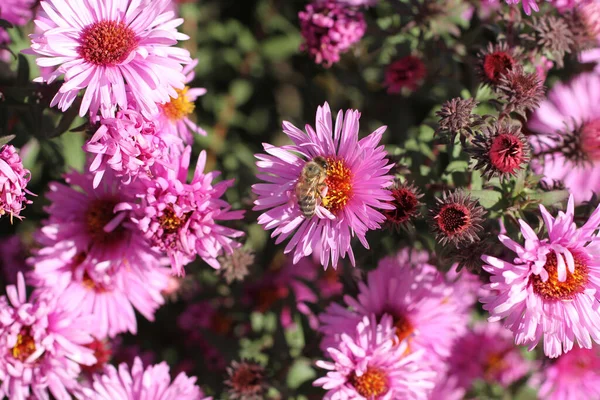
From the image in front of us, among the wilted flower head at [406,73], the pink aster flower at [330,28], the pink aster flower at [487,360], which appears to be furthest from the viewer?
the pink aster flower at [487,360]

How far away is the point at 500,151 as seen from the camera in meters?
2.11

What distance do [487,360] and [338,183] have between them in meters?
1.85

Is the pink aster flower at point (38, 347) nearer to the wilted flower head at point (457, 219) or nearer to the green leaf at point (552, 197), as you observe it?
the wilted flower head at point (457, 219)

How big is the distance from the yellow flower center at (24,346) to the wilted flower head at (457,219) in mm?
1799

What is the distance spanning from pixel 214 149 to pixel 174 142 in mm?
1323

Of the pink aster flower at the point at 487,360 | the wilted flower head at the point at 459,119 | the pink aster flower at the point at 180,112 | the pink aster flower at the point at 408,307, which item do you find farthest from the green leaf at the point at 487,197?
the pink aster flower at the point at 487,360

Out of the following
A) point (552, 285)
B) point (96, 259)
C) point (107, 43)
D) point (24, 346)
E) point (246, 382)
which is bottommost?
point (246, 382)

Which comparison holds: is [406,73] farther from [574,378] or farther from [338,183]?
[574,378]

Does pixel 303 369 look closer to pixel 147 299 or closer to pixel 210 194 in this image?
pixel 147 299

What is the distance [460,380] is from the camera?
11.5 feet

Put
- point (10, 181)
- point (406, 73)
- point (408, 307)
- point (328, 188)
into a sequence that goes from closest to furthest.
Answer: point (10, 181) < point (328, 188) < point (408, 307) < point (406, 73)

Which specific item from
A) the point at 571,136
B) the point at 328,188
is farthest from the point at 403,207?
the point at 571,136

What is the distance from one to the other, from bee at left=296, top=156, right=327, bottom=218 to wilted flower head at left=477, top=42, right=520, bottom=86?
2.64 ft

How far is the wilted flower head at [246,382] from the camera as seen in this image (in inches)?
106
